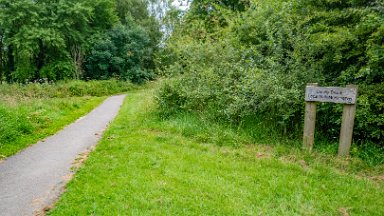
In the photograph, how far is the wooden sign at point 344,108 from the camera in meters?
6.04

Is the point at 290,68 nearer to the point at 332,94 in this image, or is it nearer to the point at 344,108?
the point at 332,94

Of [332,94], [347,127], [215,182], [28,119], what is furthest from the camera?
[28,119]

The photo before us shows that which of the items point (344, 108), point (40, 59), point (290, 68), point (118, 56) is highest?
point (118, 56)

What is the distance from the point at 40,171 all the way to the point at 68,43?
30211 millimetres

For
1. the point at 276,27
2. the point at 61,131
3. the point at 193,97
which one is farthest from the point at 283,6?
the point at 61,131

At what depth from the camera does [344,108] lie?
20.2 ft

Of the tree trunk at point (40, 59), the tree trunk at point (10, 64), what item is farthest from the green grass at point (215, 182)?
the tree trunk at point (10, 64)

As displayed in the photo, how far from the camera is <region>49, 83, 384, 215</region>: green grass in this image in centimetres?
436

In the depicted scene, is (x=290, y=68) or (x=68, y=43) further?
(x=68, y=43)

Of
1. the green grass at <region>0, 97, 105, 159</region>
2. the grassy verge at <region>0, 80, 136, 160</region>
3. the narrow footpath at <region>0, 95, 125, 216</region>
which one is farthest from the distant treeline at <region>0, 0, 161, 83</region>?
the narrow footpath at <region>0, 95, 125, 216</region>

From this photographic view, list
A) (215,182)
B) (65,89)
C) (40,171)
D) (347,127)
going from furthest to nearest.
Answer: (65,89)
(347,127)
(40,171)
(215,182)

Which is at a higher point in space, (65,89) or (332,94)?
(332,94)

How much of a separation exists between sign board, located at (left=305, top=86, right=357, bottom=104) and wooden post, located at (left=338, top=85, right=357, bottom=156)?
0.35ft

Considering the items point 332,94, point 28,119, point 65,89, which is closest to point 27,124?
point 28,119
